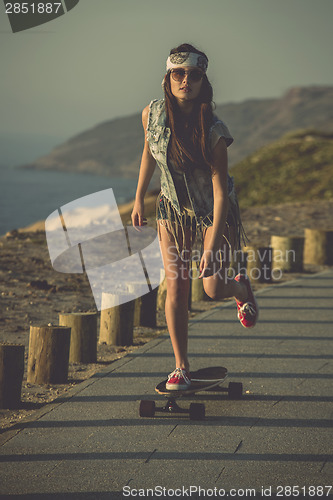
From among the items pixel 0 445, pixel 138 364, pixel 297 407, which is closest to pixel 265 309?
pixel 138 364

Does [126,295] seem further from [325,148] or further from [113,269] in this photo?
[325,148]

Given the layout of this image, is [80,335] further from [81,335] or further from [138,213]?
[138,213]

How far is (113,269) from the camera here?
36.1 ft

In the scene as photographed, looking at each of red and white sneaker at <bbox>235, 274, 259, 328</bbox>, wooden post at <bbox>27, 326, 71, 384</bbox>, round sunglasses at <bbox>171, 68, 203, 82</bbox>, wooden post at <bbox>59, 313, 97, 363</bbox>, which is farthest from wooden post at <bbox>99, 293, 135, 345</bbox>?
round sunglasses at <bbox>171, 68, 203, 82</bbox>

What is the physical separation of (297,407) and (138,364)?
1474 millimetres

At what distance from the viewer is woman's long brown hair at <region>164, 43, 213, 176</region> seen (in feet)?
14.7

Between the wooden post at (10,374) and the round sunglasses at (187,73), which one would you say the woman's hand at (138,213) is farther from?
the wooden post at (10,374)

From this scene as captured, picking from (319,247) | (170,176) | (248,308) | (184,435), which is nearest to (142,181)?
(170,176)

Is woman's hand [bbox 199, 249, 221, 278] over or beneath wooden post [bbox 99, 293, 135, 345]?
over

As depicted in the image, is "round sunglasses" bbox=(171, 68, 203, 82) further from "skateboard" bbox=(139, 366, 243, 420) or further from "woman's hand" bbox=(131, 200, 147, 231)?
"skateboard" bbox=(139, 366, 243, 420)

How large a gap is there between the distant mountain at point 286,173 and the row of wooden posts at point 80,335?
18.1 meters

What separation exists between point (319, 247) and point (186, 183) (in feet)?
24.1

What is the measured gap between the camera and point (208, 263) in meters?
4.51

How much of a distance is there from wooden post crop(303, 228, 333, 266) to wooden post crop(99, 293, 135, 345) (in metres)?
5.47
